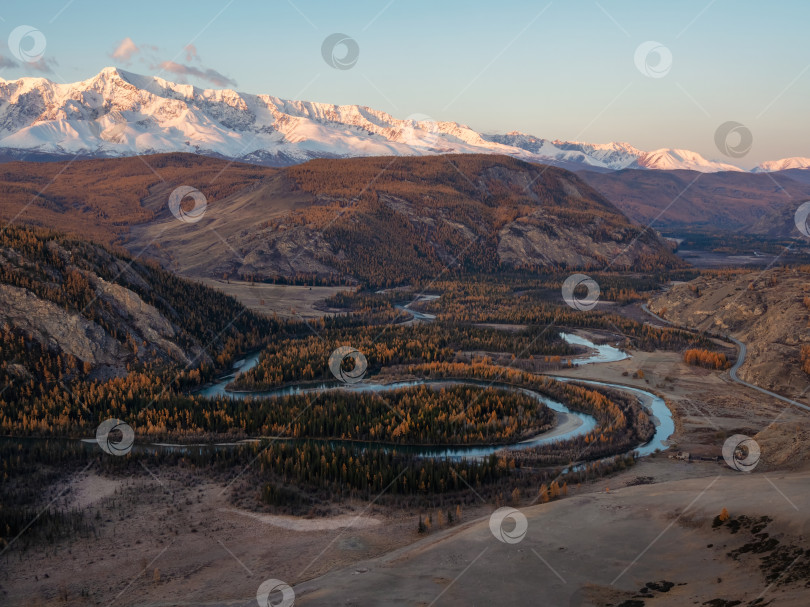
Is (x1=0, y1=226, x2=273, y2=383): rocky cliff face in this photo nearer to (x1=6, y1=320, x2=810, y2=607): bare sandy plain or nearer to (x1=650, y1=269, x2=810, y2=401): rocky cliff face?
(x1=6, y1=320, x2=810, y2=607): bare sandy plain

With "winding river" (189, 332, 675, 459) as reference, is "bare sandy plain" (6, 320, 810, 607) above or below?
below

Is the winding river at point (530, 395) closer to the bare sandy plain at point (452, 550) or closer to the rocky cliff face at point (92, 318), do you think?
the rocky cliff face at point (92, 318)

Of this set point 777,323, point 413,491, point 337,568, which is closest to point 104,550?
point 337,568

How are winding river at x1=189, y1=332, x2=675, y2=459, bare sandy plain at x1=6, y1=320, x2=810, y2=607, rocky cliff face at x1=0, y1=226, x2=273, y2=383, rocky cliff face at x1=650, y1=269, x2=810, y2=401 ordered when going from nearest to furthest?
bare sandy plain at x1=6, y1=320, x2=810, y2=607
winding river at x1=189, y1=332, x2=675, y2=459
rocky cliff face at x1=0, y1=226, x2=273, y2=383
rocky cliff face at x1=650, y1=269, x2=810, y2=401

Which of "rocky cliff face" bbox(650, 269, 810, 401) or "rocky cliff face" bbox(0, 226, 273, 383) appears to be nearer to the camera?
"rocky cliff face" bbox(0, 226, 273, 383)

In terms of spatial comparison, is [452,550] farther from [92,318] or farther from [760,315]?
[760,315]

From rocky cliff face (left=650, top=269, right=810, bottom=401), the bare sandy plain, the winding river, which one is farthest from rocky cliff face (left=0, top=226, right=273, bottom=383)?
rocky cliff face (left=650, top=269, right=810, bottom=401)

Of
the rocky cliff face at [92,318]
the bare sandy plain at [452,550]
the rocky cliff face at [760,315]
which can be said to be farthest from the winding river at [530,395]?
the rocky cliff face at [760,315]

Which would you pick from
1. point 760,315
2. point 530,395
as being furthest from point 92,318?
point 760,315
